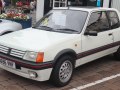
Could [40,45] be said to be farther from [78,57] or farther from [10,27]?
[10,27]

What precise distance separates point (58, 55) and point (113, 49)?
7.89 ft

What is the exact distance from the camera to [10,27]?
7523mm

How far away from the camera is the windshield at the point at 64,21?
5648 millimetres

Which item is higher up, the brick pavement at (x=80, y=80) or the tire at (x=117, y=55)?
the tire at (x=117, y=55)

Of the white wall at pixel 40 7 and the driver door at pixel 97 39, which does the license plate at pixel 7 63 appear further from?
the white wall at pixel 40 7

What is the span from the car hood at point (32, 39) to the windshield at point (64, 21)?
244 mm

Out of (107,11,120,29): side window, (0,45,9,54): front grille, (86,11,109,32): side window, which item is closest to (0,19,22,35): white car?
(0,45,9,54): front grille

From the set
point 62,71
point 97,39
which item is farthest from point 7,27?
point 62,71

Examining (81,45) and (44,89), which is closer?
(44,89)

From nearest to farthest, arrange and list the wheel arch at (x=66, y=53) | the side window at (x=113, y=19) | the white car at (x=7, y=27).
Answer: the wheel arch at (x=66, y=53) < the side window at (x=113, y=19) < the white car at (x=7, y=27)

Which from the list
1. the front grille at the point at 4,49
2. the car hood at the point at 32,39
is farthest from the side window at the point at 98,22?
the front grille at the point at 4,49

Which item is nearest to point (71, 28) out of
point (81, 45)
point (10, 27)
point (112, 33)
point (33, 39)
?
point (81, 45)

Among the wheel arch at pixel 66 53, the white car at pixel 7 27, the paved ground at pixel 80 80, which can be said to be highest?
the white car at pixel 7 27

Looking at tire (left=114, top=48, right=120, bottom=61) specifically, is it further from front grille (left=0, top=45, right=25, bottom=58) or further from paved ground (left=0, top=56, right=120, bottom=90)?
front grille (left=0, top=45, right=25, bottom=58)
